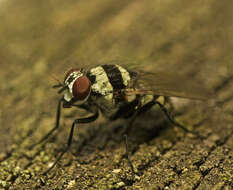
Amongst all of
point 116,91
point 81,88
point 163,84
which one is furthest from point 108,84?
point 163,84

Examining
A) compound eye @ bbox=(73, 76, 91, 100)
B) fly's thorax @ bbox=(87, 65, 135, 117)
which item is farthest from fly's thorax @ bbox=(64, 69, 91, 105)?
fly's thorax @ bbox=(87, 65, 135, 117)

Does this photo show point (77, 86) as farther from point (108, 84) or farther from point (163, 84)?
point (163, 84)

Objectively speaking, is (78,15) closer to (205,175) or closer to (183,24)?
(183,24)

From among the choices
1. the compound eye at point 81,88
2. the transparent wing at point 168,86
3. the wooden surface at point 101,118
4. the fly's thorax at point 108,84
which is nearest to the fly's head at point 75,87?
the compound eye at point 81,88

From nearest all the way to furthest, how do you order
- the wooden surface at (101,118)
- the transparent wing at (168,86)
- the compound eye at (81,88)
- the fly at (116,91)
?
the wooden surface at (101,118) → the compound eye at (81,88) → the fly at (116,91) → the transparent wing at (168,86)

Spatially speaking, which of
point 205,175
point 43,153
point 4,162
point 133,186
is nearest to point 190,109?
point 205,175

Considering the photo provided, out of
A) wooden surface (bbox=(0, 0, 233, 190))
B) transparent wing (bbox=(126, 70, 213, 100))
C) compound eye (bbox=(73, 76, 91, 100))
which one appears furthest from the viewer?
transparent wing (bbox=(126, 70, 213, 100))

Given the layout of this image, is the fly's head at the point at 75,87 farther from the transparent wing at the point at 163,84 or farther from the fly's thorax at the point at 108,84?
the transparent wing at the point at 163,84

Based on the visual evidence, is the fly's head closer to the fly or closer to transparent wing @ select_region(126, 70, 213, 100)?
the fly
